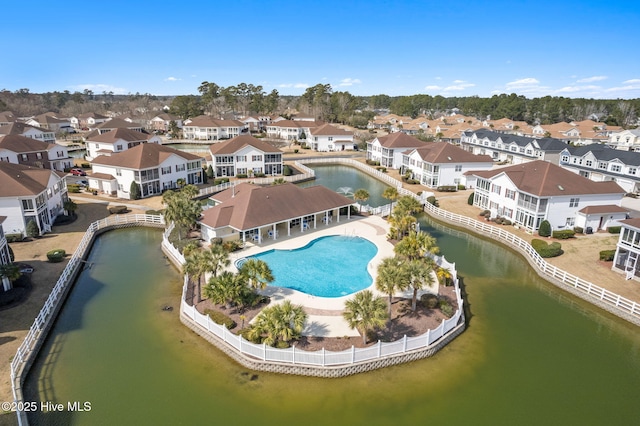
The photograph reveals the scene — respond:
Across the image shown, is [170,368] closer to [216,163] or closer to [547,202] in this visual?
[547,202]

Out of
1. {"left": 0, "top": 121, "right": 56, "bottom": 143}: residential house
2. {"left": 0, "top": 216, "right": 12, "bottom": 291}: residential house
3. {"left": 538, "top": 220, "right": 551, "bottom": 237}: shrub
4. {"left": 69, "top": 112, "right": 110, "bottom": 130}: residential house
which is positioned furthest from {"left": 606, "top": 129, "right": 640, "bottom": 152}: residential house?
{"left": 69, "top": 112, "right": 110, "bottom": 130}: residential house

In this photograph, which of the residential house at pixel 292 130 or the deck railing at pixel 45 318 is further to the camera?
the residential house at pixel 292 130

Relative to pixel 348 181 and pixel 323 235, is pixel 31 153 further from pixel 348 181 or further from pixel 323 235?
pixel 323 235

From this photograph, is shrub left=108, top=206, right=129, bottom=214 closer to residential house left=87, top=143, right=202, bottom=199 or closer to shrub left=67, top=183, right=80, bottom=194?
residential house left=87, top=143, right=202, bottom=199

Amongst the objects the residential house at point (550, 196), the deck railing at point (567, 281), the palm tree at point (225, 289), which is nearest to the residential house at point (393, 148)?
the residential house at point (550, 196)

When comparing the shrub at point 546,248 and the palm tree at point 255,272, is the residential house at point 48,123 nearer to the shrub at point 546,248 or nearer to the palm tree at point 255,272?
the palm tree at point 255,272

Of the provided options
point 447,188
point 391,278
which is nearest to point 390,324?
point 391,278

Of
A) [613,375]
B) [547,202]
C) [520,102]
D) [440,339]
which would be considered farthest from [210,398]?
[520,102]

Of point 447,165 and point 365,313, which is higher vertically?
point 447,165
